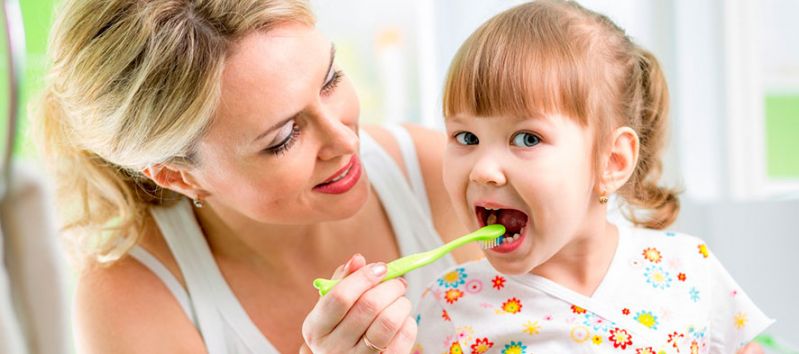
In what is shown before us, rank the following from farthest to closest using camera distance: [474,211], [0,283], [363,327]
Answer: [474,211], [363,327], [0,283]

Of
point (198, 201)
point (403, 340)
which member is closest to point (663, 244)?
point (403, 340)

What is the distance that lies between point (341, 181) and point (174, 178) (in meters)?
0.28

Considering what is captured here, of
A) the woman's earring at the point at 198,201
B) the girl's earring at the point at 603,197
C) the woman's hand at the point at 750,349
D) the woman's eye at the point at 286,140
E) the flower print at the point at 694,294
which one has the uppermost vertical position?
the woman's eye at the point at 286,140

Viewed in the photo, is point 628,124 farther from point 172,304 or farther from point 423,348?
point 172,304

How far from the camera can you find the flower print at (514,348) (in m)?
1.36

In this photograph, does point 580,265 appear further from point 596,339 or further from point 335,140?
point 335,140

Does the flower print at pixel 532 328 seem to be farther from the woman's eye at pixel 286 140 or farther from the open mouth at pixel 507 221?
the woman's eye at pixel 286 140

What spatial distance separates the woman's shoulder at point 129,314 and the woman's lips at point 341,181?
359 millimetres

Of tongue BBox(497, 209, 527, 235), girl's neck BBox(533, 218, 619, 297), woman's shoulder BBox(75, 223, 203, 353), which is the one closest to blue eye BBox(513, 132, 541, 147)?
tongue BBox(497, 209, 527, 235)

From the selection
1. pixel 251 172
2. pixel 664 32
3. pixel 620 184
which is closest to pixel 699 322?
pixel 620 184

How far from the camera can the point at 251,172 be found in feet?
4.70

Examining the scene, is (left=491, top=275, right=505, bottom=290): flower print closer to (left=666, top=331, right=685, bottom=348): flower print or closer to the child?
the child

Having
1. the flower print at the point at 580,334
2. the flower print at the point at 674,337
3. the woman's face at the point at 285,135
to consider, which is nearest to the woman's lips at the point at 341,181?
the woman's face at the point at 285,135

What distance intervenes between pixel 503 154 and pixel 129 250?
74 cm
